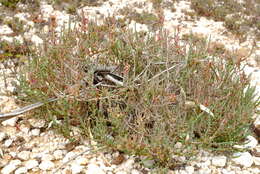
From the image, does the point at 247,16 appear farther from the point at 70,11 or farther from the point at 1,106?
the point at 1,106

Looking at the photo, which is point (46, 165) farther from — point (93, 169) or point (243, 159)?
point (243, 159)

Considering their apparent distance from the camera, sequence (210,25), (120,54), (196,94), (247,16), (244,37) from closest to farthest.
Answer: (196,94) < (120,54) < (244,37) < (210,25) < (247,16)

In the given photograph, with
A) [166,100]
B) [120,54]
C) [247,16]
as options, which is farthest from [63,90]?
[247,16]

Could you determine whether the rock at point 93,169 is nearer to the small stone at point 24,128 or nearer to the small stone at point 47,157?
the small stone at point 47,157

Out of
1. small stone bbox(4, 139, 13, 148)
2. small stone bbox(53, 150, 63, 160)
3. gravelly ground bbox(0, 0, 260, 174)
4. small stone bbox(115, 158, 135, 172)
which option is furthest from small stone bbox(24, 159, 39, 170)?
small stone bbox(115, 158, 135, 172)

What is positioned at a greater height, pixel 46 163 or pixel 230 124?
pixel 230 124

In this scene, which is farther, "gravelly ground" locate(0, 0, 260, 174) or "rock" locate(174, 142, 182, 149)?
"rock" locate(174, 142, 182, 149)

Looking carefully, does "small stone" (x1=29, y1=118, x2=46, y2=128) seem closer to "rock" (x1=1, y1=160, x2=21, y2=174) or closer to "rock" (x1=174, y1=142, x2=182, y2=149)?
"rock" (x1=1, y1=160, x2=21, y2=174)

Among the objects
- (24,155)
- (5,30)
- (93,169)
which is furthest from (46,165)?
(5,30)

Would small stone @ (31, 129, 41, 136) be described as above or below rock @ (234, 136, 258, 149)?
above
